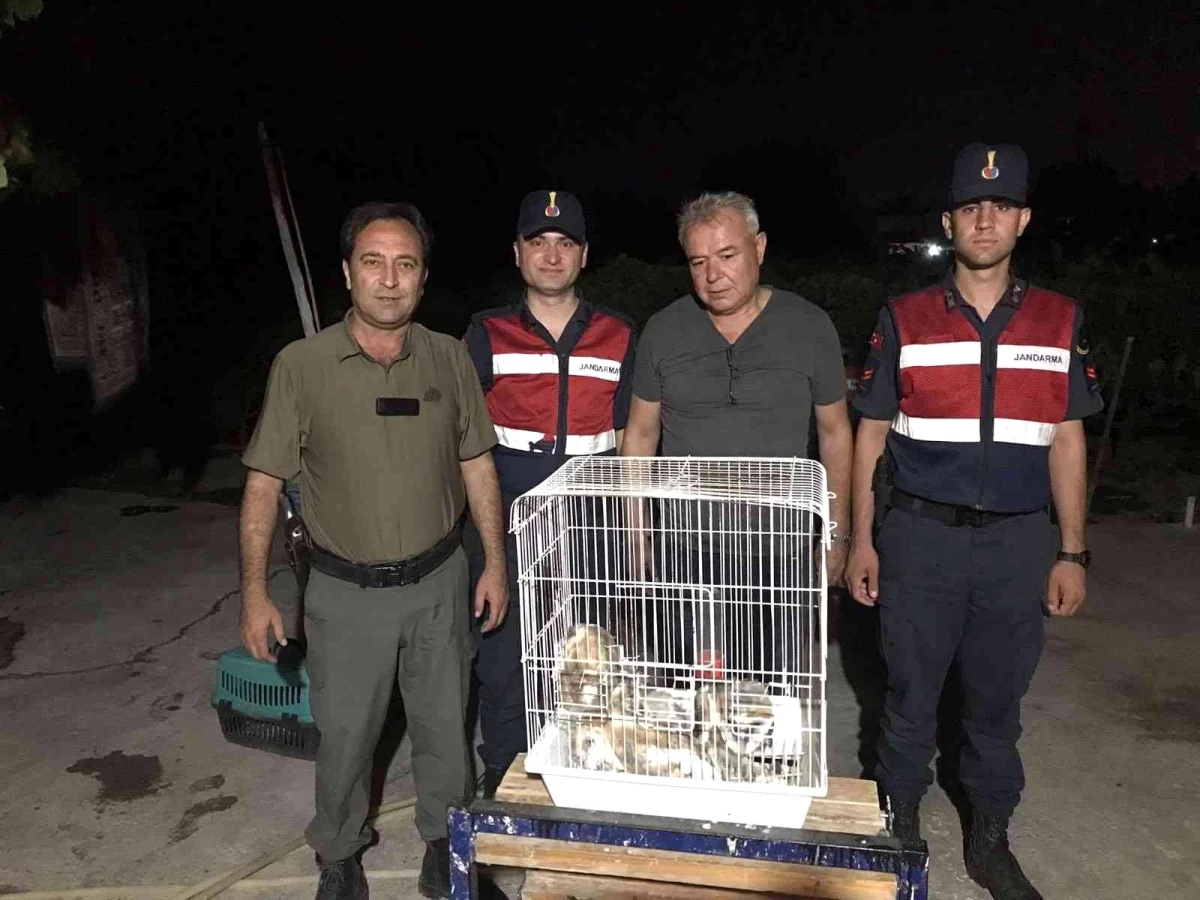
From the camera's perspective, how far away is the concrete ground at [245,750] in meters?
2.70

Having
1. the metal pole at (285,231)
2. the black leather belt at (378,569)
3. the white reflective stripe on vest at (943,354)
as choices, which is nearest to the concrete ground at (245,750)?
the black leather belt at (378,569)

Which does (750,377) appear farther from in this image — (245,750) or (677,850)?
(245,750)

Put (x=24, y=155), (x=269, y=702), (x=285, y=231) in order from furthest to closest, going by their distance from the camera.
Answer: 1. (x=285, y=231)
2. (x=24, y=155)
3. (x=269, y=702)

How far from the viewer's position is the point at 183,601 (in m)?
4.95

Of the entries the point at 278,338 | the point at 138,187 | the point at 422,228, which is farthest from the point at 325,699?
the point at 278,338

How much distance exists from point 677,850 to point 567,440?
1283mm

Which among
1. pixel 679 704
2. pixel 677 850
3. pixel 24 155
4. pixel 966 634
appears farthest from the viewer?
pixel 24 155

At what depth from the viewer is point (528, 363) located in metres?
2.77

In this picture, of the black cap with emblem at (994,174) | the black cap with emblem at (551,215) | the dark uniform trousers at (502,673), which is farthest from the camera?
the dark uniform trousers at (502,673)

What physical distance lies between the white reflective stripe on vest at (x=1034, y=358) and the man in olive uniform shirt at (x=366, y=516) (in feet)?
4.68

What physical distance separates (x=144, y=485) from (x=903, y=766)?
692 cm

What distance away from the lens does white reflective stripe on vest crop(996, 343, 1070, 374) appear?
7.66 feet

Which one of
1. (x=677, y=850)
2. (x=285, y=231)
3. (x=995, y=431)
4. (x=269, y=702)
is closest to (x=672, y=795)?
(x=677, y=850)

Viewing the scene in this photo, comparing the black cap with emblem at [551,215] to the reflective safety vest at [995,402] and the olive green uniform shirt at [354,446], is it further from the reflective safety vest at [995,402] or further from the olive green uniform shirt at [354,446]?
Answer: the reflective safety vest at [995,402]
